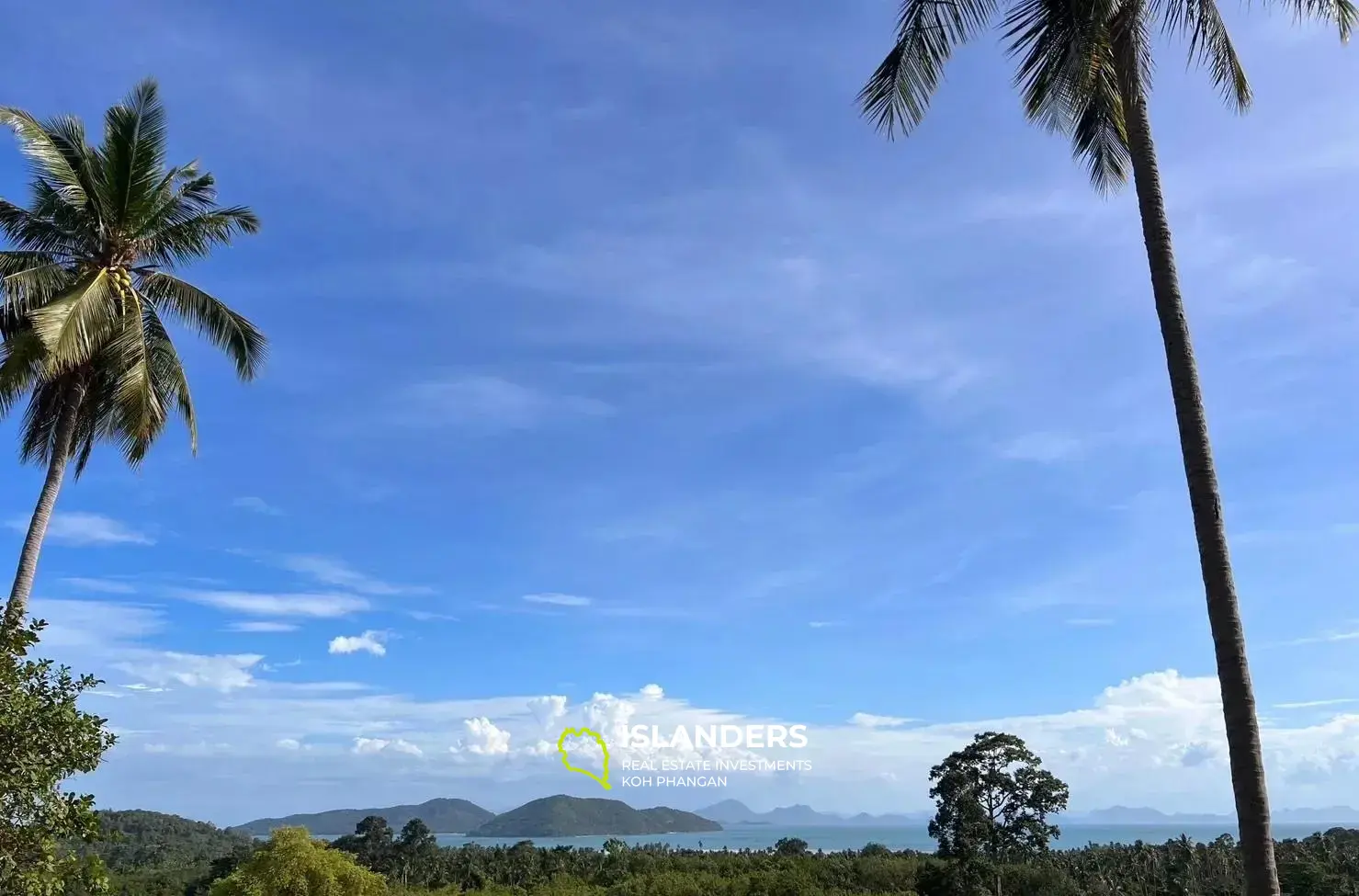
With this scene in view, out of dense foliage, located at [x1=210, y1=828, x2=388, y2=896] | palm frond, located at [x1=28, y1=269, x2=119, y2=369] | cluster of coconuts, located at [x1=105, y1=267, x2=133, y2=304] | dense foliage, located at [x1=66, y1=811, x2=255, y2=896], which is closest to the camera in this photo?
palm frond, located at [x1=28, y1=269, x2=119, y2=369]

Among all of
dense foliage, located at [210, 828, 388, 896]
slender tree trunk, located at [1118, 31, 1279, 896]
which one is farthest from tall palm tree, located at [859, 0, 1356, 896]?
dense foliage, located at [210, 828, 388, 896]

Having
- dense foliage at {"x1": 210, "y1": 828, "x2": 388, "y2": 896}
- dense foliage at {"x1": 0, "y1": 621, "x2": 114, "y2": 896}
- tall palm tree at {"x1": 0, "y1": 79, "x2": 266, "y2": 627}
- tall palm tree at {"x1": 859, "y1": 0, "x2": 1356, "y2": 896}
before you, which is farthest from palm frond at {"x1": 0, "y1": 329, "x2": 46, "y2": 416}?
dense foliage at {"x1": 210, "y1": 828, "x2": 388, "y2": 896}

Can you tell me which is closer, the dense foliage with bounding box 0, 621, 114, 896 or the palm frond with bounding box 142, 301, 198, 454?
the dense foliage with bounding box 0, 621, 114, 896

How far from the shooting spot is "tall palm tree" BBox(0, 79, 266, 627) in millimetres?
12594

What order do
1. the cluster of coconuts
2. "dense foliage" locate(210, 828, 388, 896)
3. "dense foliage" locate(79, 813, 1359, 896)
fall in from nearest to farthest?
the cluster of coconuts → "dense foliage" locate(210, 828, 388, 896) → "dense foliage" locate(79, 813, 1359, 896)

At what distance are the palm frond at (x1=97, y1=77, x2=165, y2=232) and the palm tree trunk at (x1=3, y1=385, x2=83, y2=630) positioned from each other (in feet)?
8.79

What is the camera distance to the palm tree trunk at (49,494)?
1245 cm

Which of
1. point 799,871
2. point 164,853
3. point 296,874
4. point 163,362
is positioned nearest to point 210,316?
point 163,362

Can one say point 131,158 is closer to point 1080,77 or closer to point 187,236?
point 187,236

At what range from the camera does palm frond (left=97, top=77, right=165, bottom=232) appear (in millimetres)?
13656

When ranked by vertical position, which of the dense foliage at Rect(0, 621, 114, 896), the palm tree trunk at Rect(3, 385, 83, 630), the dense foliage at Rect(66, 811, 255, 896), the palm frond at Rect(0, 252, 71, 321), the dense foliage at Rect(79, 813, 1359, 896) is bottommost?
the dense foliage at Rect(66, 811, 255, 896)

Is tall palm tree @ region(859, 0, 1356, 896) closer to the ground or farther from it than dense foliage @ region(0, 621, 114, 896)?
farther from it

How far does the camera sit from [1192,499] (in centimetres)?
700

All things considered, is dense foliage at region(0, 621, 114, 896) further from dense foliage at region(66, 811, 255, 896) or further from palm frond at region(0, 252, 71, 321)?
palm frond at region(0, 252, 71, 321)
